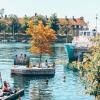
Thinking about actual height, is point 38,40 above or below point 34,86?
above

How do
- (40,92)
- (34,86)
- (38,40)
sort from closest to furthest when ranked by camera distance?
(40,92) → (34,86) → (38,40)

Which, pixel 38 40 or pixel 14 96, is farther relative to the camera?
pixel 38 40

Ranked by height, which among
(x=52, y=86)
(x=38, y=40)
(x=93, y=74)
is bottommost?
(x=52, y=86)

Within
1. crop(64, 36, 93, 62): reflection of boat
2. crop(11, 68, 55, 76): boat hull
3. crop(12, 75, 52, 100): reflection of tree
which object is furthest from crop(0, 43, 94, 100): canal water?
crop(64, 36, 93, 62): reflection of boat

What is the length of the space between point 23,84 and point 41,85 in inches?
103

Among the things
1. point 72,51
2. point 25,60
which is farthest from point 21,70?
point 72,51

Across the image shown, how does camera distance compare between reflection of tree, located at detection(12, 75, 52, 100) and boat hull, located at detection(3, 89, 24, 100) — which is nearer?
boat hull, located at detection(3, 89, 24, 100)

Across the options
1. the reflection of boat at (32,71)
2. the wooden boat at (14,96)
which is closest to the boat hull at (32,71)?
the reflection of boat at (32,71)

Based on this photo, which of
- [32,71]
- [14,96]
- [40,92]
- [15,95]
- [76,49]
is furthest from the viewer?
[76,49]

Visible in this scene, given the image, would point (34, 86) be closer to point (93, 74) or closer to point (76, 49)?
point (93, 74)

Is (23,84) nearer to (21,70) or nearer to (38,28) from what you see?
(21,70)

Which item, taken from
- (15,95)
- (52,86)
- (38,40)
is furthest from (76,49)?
(15,95)

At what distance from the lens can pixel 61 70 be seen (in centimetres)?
9050

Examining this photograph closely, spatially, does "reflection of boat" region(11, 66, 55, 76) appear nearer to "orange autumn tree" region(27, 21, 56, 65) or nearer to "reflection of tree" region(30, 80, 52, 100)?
"orange autumn tree" region(27, 21, 56, 65)
